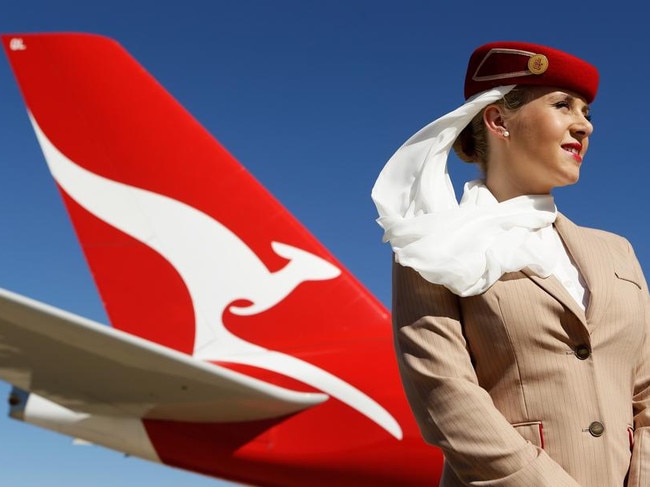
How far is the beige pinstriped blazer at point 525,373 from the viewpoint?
5.19 feet

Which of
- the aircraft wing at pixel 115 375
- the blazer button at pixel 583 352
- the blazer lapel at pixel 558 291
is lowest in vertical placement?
the blazer button at pixel 583 352

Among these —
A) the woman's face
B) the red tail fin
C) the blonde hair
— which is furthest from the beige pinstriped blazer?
the red tail fin

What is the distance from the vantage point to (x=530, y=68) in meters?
1.81

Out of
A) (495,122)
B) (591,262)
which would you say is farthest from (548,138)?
(591,262)

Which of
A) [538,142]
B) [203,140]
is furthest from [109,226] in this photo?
[538,142]

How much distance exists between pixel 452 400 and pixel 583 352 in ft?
1.01

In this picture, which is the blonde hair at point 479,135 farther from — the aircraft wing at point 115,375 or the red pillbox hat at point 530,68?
the aircraft wing at point 115,375

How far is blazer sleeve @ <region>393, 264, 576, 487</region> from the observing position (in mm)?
1514

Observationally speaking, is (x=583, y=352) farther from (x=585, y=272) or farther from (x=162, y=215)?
(x=162, y=215)

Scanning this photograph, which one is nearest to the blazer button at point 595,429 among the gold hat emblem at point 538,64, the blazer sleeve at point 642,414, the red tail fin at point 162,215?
the blazer sleeve at point 642,414

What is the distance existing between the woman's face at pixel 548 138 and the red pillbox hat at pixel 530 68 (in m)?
0.03

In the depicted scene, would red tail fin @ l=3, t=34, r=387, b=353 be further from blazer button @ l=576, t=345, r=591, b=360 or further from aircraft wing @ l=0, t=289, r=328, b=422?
blazer button @ l=576, t=345, r=591, b=360

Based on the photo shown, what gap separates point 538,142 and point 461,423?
0.67 metres

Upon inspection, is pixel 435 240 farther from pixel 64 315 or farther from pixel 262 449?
pixel 262 449
